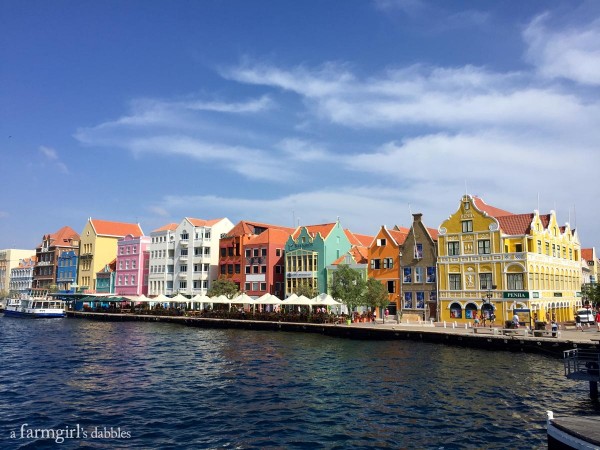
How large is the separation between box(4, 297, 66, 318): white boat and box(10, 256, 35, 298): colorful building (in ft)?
115

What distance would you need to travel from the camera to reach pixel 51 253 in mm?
140625

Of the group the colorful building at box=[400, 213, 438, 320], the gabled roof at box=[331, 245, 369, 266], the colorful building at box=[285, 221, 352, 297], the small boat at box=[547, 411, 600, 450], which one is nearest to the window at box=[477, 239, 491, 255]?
the colorful building at box=[400, 213, 438, 320]

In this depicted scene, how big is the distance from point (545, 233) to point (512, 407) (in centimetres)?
4717

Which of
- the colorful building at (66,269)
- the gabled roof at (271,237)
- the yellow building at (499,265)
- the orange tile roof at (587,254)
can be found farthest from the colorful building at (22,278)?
the orange tile roof at (587,254)

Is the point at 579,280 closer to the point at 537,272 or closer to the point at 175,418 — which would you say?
the point at 537,272

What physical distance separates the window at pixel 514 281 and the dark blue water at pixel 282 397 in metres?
19.3

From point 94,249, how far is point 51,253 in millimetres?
21242

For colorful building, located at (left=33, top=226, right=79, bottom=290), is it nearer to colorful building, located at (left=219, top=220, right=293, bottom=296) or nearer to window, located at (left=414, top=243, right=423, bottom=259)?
colorful building, located at (left=219, top=220, right=293, bottom=296)

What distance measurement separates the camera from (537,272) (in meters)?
65.4

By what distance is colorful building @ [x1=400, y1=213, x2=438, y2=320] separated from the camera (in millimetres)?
72312

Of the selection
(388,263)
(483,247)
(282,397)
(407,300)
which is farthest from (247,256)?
(282,397)

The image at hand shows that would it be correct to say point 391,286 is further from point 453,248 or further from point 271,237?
point 271,237

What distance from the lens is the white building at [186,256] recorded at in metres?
103

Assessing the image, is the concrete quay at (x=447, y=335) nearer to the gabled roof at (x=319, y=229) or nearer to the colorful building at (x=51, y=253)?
the gabled roof at (x=319, y=229)
